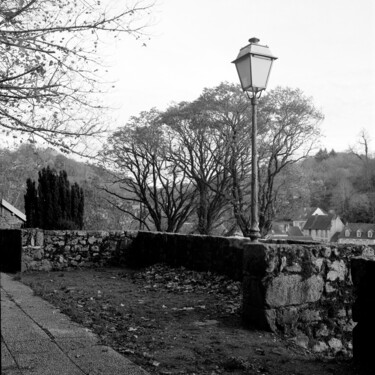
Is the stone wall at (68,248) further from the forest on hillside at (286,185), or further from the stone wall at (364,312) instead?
the stone wall at (364,312)

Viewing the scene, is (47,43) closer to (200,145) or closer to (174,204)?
(200,145)

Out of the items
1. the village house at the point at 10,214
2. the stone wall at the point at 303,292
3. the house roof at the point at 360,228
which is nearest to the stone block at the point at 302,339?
the stone wall at the point at 303,292

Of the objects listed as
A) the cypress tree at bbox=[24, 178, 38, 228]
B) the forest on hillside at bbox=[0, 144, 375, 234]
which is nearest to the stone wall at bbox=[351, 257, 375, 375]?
the cypress tree at bbox=[24, 178, 38, 228]

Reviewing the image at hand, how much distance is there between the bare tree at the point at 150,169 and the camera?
24859mm

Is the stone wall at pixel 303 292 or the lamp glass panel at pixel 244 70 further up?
the lamp glass panel at pixel 244 70

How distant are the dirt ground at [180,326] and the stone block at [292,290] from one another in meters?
0.42

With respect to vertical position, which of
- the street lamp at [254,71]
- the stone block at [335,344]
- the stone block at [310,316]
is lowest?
the stone block at [335,344]

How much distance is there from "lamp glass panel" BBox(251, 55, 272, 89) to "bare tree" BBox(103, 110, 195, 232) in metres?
17.9

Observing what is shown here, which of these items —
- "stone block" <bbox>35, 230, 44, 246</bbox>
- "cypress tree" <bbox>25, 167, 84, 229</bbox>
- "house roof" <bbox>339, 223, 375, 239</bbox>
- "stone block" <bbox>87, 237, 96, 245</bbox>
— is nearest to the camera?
"stone block" <bbox>35, 230, 44, 246</bbox>

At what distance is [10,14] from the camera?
5.43 metres

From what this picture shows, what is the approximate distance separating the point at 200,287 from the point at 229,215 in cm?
2201

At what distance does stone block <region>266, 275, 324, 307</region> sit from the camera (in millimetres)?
5017

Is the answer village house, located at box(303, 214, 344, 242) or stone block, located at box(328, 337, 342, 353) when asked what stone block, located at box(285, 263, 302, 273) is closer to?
stone block, located at box(328, 337, 342, 353)

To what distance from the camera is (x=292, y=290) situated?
16.9 ft
